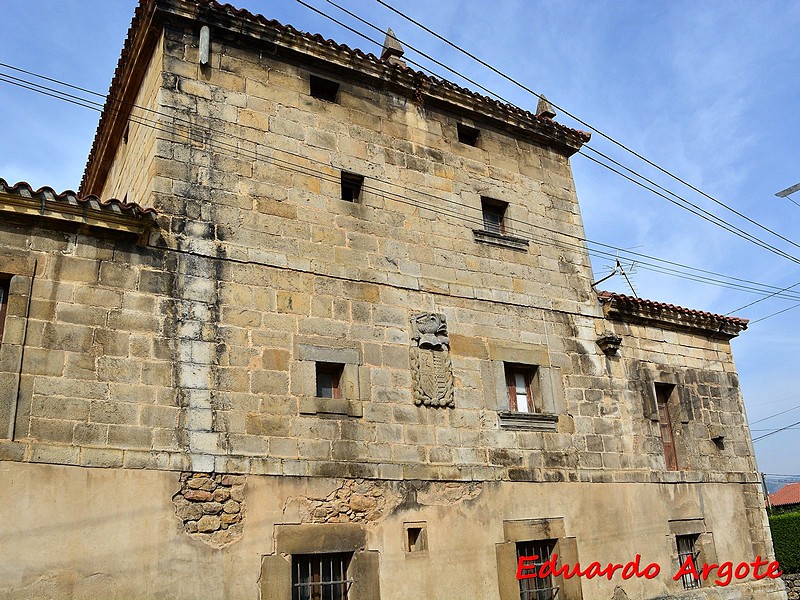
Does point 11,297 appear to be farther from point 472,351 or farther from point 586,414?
point 586,414

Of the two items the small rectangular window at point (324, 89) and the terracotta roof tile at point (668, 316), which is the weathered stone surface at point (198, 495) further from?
the terracotta roof tile at point (668, 316)

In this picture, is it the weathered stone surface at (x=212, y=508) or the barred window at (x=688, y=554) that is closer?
the weathered stone surface at (x=212, y=508)

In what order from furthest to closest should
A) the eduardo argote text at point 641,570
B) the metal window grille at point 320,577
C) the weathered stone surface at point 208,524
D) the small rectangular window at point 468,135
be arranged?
the small rectangular window at point 468,135 → the eduardo argote text at point 641,570 → the metal window grille at point 320,577 → the weathered stone surface at point 208,524

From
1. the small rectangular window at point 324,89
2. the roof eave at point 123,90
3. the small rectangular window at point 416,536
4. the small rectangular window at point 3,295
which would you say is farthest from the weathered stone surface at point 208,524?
the small rectangular window at point 324,89

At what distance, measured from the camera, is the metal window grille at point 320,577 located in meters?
7.73

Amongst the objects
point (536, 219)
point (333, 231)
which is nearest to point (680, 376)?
point (536, 219)

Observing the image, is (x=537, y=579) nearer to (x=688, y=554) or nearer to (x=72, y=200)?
(x=688, y=554)

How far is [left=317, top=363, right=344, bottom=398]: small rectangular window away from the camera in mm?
8648

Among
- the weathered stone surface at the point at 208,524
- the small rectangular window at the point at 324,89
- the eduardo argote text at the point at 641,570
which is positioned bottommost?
the eduardo argote text at the point at 641,570

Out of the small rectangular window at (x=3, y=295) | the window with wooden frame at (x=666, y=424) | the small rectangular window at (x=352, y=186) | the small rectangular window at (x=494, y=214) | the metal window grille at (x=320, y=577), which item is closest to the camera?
the small rectangular window at (x=3, y=295)

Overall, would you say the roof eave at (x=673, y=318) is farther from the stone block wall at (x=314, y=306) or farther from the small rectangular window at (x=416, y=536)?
the small rectangular window at (x=416, y=536)

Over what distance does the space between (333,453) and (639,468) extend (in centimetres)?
541

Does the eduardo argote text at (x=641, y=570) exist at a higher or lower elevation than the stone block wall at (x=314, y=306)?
lower

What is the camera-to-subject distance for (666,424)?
12.1m
